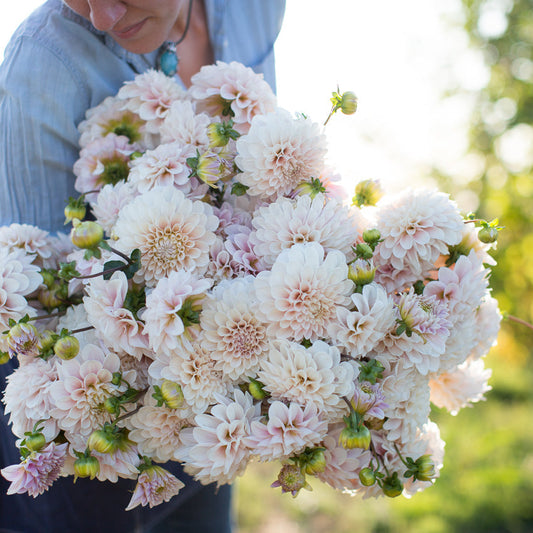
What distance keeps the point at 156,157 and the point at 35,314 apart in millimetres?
293

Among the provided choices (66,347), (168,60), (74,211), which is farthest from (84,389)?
(168,60)

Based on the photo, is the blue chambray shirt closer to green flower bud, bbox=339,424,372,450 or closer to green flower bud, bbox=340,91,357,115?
green flower bud, bbox=340,91,357,115

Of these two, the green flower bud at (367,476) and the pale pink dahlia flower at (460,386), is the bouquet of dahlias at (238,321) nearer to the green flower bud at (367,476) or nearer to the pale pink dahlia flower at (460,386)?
the green flower bud at (367,476)

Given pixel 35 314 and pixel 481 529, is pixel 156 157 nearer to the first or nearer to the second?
pixel 35 314

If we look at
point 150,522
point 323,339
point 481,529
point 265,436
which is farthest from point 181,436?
point 481,529

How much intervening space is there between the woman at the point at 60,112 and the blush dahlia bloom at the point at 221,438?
Answer: 35 cm

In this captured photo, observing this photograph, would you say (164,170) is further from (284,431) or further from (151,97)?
(284,431)

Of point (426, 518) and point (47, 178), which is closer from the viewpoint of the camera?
point (47, 178)

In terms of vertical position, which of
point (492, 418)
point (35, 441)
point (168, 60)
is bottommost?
point (492, 418)

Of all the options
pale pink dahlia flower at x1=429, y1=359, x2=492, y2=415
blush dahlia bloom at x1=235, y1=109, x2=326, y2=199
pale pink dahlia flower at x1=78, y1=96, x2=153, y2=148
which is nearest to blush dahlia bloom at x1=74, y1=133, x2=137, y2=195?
pale pink dahlia flower at x1=78, y1=96, x2=153, y2=148

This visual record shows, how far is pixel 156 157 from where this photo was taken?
0.79 m

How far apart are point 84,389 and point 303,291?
0.32 metres

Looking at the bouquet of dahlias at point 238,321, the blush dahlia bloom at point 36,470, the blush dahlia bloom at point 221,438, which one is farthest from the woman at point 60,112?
the blush dahlia bloom at point 221,438

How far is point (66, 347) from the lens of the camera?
26.6 inches
